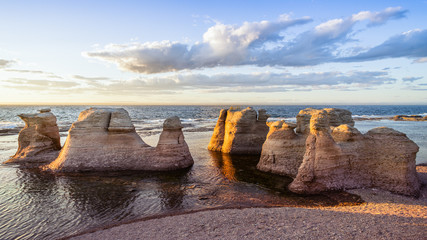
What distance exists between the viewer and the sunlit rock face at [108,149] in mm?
16156

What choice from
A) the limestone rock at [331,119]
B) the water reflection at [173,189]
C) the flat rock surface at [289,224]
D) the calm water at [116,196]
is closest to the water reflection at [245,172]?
the calm water at [116,196]

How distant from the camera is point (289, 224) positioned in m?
8.38

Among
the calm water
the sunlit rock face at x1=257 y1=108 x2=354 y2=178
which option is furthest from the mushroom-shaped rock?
the sunlit rock face at x1=257 y1=108 x2=354 y2=178

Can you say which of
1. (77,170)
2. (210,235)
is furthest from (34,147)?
(210,235)

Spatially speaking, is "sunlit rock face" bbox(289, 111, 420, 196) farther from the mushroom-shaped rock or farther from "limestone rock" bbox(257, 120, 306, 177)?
the mushroom-shaped rock

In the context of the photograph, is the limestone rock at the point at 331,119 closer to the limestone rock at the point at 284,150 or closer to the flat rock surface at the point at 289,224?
the limestone rock at the point at 284,150

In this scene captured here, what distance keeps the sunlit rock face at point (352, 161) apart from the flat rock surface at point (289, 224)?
6.75 feet

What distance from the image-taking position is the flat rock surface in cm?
770

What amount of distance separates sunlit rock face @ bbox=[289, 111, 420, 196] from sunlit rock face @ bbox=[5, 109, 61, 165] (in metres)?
18.6

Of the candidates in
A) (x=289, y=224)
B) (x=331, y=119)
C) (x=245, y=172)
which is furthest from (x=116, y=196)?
(x=331, y=119)

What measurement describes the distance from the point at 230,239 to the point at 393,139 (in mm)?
10098

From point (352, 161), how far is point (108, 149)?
15.0 m

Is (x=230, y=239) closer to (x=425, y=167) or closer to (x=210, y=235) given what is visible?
(x=210, y=235)

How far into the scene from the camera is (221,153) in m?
23.2
